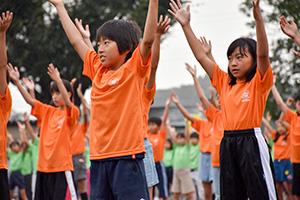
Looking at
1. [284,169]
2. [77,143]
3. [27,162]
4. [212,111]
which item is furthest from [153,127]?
[27,162]

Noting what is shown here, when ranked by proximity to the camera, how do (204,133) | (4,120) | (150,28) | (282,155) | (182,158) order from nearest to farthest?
(150,28), (4,120), (204,133), (282,155), (182,158)

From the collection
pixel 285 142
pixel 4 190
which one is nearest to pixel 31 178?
pixel 285 142

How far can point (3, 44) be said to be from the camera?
614cm

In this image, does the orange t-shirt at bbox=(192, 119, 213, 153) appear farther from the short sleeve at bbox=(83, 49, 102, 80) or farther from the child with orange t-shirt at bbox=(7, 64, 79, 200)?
the short sleeve at bbox=(83, 49, 102, 80)

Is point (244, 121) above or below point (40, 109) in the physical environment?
below

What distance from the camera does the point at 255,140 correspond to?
19.3ft

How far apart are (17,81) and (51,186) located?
1.29 m

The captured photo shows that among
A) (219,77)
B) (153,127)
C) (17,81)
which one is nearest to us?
(219,77)

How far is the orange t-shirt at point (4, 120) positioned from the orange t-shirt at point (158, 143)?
6934mm

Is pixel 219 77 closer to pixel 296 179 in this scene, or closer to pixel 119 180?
pixel 119 180

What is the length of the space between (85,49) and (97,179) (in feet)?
3.49

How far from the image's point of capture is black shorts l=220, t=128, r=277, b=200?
19.0ft

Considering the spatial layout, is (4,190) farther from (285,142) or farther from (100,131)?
(285,142)

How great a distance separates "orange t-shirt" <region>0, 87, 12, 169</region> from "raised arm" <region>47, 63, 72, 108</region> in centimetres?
89
